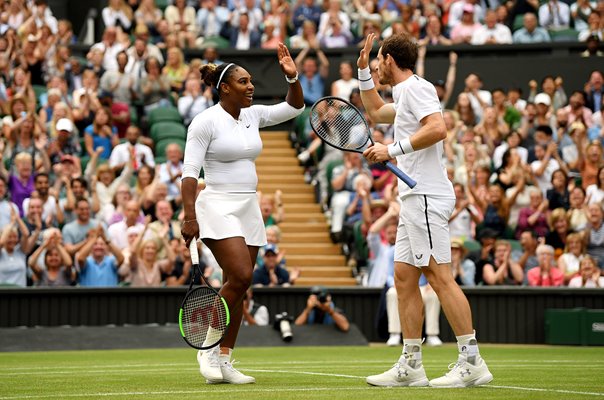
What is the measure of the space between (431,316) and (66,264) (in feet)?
14.8

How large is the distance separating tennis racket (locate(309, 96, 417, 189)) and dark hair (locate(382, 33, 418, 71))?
20.1 inches

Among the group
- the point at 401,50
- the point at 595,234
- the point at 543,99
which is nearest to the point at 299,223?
the point at 543,99

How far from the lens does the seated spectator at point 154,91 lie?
1984 centimetres

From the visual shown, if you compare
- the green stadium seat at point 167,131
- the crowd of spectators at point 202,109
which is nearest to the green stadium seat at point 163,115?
the crowd of spectators at point 202,109

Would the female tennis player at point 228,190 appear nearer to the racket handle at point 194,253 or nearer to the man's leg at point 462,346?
the racket handle at point 194,253

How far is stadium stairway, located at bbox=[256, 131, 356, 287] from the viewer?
1786 centimetres

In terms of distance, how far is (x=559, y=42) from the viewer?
2148 centimetres

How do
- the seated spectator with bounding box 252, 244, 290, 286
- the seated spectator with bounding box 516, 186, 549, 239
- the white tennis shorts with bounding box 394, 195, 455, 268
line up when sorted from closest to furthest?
1. the white tennis shorts with bounding box 394, 195, 455, 268
2. the seated spectator with bounding box 252, 244, 290, 286
3. the seated spectator with bounding box 516, 186, 549, 239

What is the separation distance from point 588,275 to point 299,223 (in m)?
4.88

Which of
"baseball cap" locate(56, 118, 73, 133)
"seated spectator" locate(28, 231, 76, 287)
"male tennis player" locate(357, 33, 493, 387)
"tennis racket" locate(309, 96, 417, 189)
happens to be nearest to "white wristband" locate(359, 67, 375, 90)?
"tennis racket" locate(309, 96, 417, 189)

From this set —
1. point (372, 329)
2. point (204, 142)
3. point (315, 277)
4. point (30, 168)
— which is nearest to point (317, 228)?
point (315, 277)

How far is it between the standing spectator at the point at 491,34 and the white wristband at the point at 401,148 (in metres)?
14.2

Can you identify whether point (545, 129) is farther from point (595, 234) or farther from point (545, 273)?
point (545, 273)

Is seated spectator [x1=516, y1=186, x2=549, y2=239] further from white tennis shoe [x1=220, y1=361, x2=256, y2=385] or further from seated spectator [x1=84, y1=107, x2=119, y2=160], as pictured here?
white tennis shoe [x1=220, y1=361, x2=256, y2=385]
